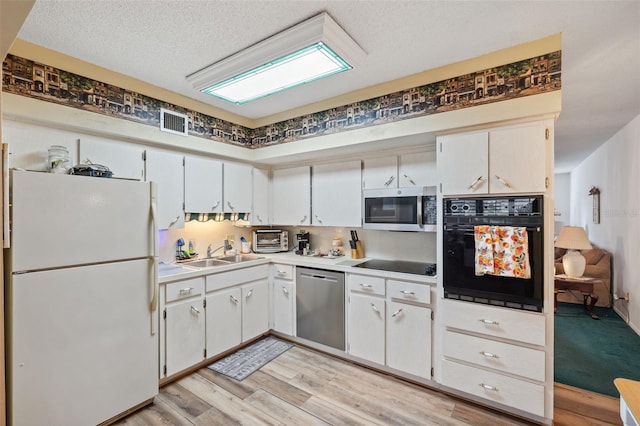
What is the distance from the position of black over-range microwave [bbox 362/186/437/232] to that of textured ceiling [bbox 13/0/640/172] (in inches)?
40.2

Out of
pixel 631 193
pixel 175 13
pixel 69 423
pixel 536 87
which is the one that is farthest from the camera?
pixel 631 193

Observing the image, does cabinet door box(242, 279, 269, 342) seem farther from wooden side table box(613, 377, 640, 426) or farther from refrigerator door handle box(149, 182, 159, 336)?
wooden side table box(613, 377, 640, 426)

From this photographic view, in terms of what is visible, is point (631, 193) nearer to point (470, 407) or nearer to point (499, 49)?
point (499, 49)

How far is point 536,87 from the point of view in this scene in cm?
198

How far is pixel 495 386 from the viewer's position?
2.10 m

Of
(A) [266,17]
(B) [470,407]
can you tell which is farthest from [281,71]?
(B) [470,407]

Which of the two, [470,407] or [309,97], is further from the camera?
[309,97]

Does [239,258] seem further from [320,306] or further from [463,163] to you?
[463,163]

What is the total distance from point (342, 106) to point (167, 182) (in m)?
1.82

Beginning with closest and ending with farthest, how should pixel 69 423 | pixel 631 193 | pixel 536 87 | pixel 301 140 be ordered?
pixel 69 423 < pixel 536 87 < pixel 301 140 < pixel 631 193

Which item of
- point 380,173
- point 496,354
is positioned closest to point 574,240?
point 496,354

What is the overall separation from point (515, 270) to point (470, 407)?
109cm

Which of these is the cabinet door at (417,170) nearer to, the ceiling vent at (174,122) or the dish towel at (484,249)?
the dish towel at (484,249)

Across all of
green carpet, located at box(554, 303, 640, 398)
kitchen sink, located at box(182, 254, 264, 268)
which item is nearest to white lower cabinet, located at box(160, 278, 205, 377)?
kitchen sink, located at box(182, 254, 264, 268)
